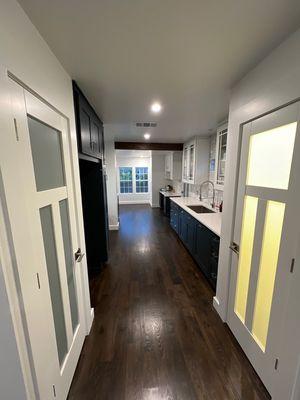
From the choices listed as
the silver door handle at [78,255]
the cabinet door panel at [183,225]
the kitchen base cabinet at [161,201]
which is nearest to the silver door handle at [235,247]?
the silver door handle at [78,255]

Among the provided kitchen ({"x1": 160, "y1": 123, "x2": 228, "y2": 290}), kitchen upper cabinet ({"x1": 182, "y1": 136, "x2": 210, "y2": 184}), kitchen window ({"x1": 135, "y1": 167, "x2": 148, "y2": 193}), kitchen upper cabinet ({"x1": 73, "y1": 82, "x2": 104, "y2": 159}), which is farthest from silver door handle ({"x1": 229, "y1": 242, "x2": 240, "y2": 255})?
kitchen window ({"x1": 135, "y1": 167, "x2": 148, "y2": 193})

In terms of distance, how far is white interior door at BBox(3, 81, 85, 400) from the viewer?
85 centimetres

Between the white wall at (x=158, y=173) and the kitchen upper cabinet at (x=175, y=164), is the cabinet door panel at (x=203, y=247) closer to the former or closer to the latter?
the kitchen upper cabinet at (x=175, y=164)

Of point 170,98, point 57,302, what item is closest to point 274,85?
point 170,98

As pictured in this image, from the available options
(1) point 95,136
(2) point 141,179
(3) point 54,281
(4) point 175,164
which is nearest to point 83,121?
(1) point 95,136

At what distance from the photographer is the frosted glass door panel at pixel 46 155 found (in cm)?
103

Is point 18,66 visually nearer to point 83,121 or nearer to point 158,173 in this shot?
point 83,121

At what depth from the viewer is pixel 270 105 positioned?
1.29m

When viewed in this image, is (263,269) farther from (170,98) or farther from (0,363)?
(170,98)

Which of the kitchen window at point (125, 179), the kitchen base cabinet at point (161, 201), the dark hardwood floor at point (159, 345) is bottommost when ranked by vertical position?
the dark hardwood floor at point (159, 345)

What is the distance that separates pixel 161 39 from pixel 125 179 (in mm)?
7848

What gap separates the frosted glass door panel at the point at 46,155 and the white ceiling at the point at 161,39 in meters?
0.56

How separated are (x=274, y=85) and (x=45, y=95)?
1.55 m


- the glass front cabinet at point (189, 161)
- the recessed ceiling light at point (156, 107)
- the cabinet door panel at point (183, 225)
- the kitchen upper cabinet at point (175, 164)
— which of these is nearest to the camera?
the recessed ceiling light at point (156, 107)
